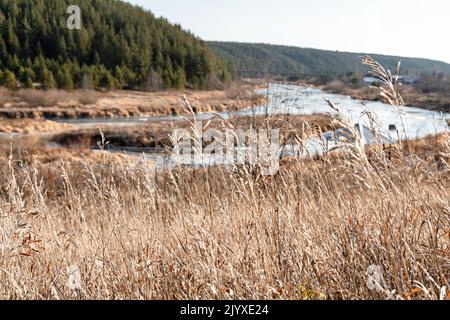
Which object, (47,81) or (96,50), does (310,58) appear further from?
(47,81)

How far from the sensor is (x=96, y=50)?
73.2 meters

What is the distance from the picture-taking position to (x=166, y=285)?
70.4 inches

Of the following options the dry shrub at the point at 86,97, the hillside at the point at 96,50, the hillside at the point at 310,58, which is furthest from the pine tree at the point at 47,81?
the hillside at the point at 310,58

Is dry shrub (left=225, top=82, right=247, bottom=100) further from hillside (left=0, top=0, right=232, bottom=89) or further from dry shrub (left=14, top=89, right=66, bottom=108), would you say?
hillside (left=0, top=0, right=232, bottom=89)

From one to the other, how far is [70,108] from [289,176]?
43.0 metres

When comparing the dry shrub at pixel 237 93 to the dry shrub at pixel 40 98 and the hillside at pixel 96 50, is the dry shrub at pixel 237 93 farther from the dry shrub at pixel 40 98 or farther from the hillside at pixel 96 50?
the hillside at pixel 96 50

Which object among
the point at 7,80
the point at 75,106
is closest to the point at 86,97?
the point at 75,106

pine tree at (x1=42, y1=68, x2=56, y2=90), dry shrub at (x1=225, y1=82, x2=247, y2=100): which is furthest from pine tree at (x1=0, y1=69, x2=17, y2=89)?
dry shrub at (x1=225, y1=82, x2=247, y2=100)

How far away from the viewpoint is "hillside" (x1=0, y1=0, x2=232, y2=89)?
59.6m

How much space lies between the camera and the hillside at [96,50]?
196 feet

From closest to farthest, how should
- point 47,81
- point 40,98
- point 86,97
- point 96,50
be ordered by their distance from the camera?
point 40,98 → point 86,97 → point 47,81 → point 96,50

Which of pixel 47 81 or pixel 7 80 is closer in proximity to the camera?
pixel 7 80
